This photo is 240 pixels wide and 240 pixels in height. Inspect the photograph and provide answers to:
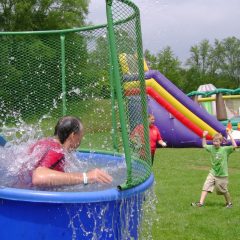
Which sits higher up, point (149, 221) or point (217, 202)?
point (149, 221)

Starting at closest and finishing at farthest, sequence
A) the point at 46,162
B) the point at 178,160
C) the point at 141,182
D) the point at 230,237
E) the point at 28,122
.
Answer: the point at 46,162 < the point at 141,182 < the point at 230,237 < the point at 28,122 < the point at 178,160

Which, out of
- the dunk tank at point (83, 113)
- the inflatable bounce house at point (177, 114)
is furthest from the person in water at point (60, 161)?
the inflatable bounce house at point (177, 114)

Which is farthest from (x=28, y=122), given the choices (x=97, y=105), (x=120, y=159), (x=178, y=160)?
(x=178, y=160)

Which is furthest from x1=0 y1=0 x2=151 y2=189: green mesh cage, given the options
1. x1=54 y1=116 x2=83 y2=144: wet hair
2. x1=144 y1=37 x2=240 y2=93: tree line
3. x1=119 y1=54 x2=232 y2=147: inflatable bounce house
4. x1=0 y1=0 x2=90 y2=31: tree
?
x1=144 y1=37 x2=240 y2=93: tree line

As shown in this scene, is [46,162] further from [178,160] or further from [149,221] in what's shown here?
[178,160]

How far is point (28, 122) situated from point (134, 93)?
247cm

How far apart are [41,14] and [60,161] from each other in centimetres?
3200

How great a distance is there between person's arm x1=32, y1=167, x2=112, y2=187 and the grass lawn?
216 cm

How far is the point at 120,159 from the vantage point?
3.72m

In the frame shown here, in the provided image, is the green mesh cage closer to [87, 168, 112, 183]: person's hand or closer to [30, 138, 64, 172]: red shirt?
[30, 138, 64, 172]: red shirt

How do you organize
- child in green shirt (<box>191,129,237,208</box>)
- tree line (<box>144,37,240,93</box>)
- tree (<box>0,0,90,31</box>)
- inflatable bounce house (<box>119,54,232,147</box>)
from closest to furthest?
child in green shirt (<box>191,129,237,208</box>) < inflatable bounce house (<box>119,54,232,147</box>) < tree (<box>0,0,90,31</box>) < tree line (<box>144,37,240,93</box>)

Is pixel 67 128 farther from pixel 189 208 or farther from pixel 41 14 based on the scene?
pixel 41 14

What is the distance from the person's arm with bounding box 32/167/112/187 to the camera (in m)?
2.56

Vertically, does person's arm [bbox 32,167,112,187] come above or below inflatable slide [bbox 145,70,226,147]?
above
